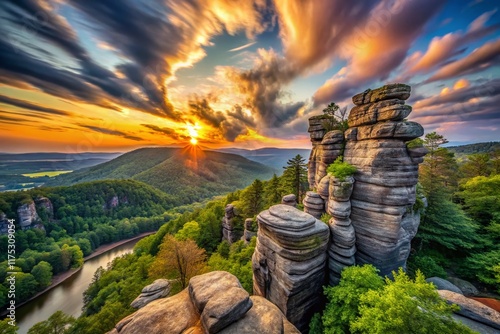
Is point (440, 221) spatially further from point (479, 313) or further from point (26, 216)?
point (26, 216)

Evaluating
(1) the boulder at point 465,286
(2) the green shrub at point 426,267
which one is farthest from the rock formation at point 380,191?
(1) the boulder at point 465,286

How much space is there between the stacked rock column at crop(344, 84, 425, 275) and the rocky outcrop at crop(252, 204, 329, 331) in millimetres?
3756

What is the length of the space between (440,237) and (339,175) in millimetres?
14085

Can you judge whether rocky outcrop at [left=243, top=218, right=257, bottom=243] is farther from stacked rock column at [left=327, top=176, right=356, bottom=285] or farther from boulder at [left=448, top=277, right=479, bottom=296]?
boulder at [left=448, top=277, right=479, bottom=296]

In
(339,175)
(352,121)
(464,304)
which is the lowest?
(464,304)

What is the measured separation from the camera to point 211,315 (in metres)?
7.54

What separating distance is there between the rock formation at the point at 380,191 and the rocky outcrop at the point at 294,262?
1.92m

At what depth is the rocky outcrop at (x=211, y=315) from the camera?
7691 mm

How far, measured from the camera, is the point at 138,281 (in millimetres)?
25516

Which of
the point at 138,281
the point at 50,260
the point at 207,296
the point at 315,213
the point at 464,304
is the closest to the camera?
the point at 207,296

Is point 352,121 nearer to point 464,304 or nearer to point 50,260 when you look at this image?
point 464,304

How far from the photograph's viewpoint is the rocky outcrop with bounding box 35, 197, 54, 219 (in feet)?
242

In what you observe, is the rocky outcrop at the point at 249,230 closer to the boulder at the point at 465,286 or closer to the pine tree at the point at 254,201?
the pine tree at the point at 254,201

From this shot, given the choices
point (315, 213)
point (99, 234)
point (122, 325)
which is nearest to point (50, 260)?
point (99, 234)
